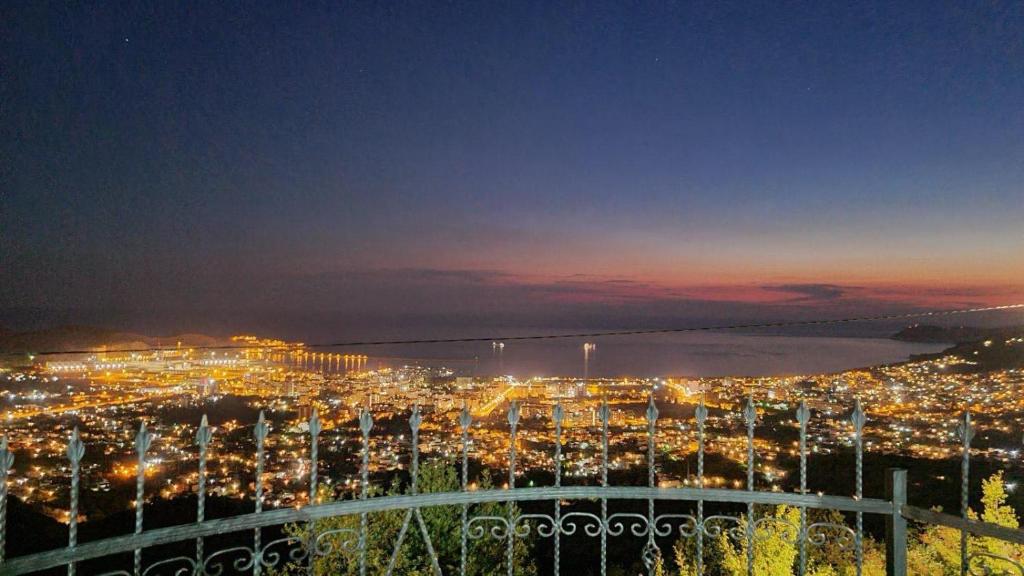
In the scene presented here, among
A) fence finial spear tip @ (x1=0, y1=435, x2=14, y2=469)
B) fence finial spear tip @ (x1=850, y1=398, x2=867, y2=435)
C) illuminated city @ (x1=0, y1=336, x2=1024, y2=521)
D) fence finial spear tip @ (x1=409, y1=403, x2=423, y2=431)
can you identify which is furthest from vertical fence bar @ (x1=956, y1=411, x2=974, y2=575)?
fence finial spear tip @ (x1=0, y1=435, x2=14, y2=469)

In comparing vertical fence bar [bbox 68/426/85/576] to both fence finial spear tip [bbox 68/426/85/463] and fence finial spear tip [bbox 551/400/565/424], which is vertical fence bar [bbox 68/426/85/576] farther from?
fence finial spear tip [bbox 551/400/565/424]

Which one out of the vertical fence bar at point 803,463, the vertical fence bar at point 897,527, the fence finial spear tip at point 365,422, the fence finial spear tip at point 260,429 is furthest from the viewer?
the vertical fence bar at point 897,527

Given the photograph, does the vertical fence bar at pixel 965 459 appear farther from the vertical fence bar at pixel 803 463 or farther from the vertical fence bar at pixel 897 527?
the vertical fence bar at pixel 803 463

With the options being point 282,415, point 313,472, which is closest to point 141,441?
point 313,472

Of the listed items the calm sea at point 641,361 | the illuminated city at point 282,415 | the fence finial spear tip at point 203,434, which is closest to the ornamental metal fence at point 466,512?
the fence finial spear tip at point 203,434

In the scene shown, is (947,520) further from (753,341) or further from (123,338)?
(753,341)

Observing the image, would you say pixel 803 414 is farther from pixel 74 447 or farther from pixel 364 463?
pixel 74 447

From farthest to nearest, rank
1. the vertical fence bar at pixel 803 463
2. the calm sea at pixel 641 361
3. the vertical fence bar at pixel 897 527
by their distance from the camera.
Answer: the calm sea at pixel 641 361 → the vertical fence bar at pixel 897 527 → the vertical fence bar at pixel 803 463

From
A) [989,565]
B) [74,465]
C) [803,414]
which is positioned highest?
[803,414]

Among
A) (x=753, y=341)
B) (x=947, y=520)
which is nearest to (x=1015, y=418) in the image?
(x=947, y=520)

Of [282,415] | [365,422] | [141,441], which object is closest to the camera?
[141,441]
